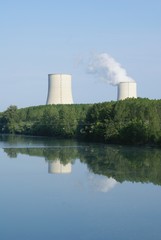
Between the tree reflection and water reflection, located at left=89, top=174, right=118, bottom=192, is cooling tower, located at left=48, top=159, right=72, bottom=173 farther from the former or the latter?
water reflection, located at left=89, top=174, right=118, bottom=192

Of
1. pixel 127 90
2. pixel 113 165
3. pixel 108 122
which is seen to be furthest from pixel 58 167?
pixel 127 90

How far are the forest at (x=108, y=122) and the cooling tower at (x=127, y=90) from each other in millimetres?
802

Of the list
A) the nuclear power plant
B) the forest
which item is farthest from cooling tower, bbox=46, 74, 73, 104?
the forest

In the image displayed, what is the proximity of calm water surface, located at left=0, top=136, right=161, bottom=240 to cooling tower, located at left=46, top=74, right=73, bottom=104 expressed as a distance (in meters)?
14.5

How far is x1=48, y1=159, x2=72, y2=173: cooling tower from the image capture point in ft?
56.7

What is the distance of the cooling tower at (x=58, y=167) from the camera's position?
17295mm

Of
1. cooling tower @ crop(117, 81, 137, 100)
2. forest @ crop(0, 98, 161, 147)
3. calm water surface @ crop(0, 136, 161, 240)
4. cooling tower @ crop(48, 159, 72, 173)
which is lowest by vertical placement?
calm water surface @ crop(0, 136, 161, 240)

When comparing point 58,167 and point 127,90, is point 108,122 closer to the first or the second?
point 127,90

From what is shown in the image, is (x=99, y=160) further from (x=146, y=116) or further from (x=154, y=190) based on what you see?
(x=146, y=116)

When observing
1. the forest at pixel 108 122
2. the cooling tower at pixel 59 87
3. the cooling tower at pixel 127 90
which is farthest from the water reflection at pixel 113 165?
the cooling tower at pixel 127 90

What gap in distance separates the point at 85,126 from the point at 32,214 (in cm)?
2751

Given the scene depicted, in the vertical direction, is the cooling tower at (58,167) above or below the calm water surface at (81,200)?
above

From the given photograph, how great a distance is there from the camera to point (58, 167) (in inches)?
727

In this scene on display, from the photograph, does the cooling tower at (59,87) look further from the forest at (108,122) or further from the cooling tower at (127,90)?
the cooling tower at (127,90)
